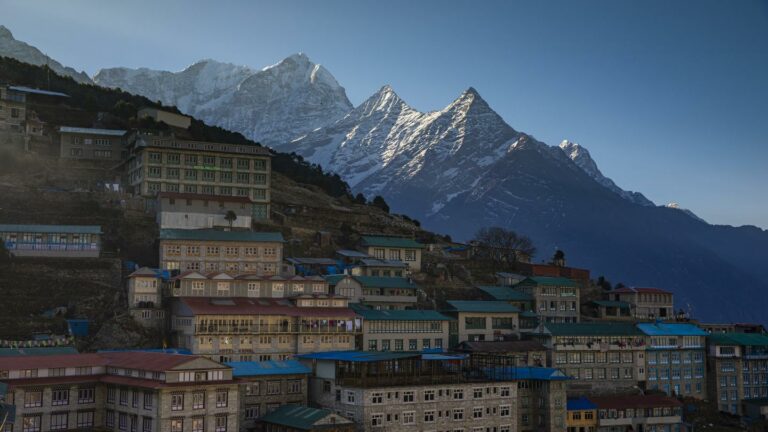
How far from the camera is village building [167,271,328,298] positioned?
7669 cm

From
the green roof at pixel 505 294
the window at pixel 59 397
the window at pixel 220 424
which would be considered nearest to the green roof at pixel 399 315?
the green roof at pixel 505 294

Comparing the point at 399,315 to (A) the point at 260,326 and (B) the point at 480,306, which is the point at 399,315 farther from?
(A) the point at 260,326

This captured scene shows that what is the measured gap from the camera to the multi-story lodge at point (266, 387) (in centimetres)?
6550

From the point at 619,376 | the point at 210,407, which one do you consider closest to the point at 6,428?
the point at 210,407

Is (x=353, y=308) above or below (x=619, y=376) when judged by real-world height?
above

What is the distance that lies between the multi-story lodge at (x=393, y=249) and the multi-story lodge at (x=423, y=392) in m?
27.4

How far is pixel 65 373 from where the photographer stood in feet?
196

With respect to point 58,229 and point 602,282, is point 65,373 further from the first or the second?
point 602,282

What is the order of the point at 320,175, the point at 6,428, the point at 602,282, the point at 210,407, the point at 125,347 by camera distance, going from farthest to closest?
1. the point at 320,175
2. the point at 602,282
3. the point at 125,347
4. the point at 210,407
5. the point at 6,428

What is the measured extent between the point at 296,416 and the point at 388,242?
40.8 meters

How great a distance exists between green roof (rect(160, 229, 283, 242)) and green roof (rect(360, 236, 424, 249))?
13.4 meters

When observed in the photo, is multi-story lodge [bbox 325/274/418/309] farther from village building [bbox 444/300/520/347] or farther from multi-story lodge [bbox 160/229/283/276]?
multi-story lodge [bbox 160/229/283/276]

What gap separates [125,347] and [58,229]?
1668cm

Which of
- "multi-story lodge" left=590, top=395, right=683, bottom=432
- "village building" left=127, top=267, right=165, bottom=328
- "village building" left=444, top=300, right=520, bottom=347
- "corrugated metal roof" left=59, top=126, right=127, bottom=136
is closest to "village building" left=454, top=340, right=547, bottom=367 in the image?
"village building" left=444, top=300, right=520, bottom=347
